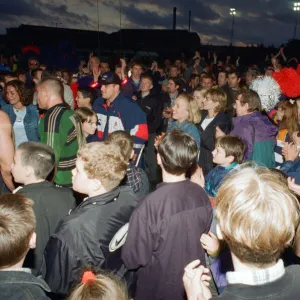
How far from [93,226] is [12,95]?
3.83 m

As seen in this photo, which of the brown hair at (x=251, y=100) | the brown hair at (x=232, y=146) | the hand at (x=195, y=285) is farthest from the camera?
the brown hair at (x=251, y=100)

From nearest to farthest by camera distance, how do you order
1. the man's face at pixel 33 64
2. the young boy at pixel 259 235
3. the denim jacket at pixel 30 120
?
the young boy at pixel 259 235 < the denim jacket at pixel 30 120 < the man's face at pixel 33 64

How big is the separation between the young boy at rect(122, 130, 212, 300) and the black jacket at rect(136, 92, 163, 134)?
4804 mm

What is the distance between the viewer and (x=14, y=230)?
182 centimetres

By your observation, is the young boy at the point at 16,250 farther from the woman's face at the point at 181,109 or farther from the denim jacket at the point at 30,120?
the woman's face at the point at 181,109

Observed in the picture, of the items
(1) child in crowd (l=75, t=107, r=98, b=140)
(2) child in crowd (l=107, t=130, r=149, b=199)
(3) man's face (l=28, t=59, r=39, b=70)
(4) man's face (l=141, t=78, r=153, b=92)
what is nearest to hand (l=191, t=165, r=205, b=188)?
(2) child in crowd (l=107, t=130, r=149, b=199)

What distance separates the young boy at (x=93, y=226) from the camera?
7.49 ft

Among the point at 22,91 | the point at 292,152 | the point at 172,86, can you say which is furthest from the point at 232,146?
the point at 172,86

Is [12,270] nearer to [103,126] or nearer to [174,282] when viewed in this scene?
[174,282]

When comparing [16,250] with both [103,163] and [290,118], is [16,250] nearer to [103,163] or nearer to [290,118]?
[103,163]

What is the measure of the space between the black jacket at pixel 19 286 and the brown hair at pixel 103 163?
953 mm

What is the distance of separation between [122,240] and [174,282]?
531mm

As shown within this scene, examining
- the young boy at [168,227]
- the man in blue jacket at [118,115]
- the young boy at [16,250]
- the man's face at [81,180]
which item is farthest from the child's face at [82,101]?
the young boy at [16,250]

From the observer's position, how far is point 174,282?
273 cm
